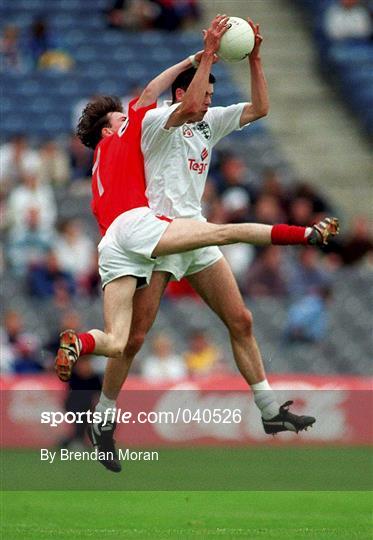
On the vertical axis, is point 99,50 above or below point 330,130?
above

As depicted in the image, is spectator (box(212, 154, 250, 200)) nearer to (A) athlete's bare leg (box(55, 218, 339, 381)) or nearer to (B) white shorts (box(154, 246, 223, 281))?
(B) white shorts (box(154, 246, 223, 281))

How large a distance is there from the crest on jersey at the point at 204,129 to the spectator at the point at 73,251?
6985 millimetres

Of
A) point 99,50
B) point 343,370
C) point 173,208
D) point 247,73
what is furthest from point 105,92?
point 173,208

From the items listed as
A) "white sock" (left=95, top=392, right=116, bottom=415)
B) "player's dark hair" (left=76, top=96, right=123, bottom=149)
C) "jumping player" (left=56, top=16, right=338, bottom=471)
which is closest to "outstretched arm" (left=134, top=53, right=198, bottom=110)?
"jumping player" (left=56, top=16, right=338, bottom=471)

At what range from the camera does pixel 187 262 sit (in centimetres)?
1105

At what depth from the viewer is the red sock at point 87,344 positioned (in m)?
10.4

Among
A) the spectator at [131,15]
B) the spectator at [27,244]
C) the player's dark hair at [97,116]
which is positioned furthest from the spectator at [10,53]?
the player's dark hair at [97,116]

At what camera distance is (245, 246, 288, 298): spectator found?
1842 cm

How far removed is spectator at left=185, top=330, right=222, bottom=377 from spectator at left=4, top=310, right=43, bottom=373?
1768 mm

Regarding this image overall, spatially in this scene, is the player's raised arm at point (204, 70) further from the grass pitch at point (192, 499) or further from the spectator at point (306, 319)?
the spectator at point (306, 319)

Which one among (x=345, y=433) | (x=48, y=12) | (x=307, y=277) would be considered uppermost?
(x=48, y=12)

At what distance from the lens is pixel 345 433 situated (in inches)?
671

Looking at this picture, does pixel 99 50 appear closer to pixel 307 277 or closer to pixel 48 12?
pixel 48 12

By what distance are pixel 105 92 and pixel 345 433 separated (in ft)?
19.9
